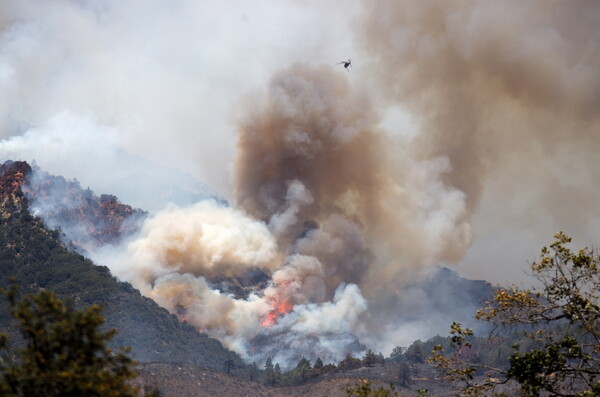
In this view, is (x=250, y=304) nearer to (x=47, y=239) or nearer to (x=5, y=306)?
(x=47, y=239)

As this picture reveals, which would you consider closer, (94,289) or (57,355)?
(57,355)

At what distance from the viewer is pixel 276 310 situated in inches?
6314

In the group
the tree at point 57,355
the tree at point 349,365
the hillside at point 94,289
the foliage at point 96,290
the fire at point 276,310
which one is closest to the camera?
the tree at point 57,355

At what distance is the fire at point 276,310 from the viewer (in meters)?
159

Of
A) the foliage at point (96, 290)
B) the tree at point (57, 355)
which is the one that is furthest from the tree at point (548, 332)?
the foliage at point (96, 290)

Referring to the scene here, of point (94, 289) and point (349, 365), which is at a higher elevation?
point (94, 289)

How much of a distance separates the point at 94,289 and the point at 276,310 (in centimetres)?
5455

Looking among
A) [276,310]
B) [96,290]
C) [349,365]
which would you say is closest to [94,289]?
[96,290]

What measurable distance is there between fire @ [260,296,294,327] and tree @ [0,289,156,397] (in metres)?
142

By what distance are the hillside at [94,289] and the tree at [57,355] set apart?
10090 cm

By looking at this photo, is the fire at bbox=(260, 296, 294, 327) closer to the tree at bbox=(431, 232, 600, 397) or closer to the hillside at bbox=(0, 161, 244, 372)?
the hillside at bbox=(0, 161, 244, 372)

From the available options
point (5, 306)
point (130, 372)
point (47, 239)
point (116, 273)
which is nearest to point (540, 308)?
point (130, 372)

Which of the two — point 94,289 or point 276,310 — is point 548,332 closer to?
point 94,289

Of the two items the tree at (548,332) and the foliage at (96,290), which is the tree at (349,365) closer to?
the foliage at (96,290)
